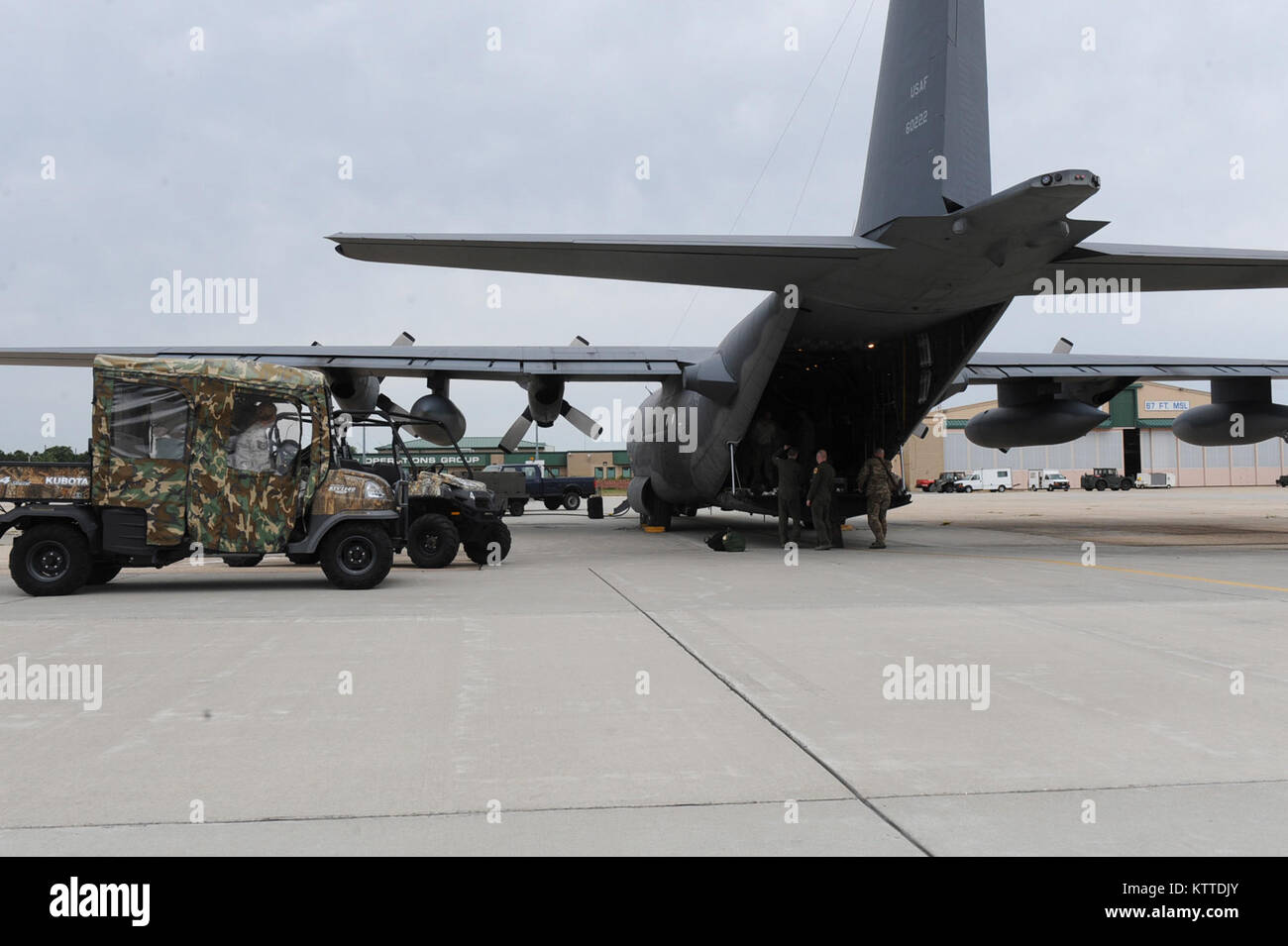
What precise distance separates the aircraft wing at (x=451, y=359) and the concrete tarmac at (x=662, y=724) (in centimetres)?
980

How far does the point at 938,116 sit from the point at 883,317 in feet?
10.5

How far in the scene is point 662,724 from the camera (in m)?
4.54

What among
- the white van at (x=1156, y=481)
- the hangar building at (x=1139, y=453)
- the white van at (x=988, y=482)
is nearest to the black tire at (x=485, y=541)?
the white van at (x=988, y=482)

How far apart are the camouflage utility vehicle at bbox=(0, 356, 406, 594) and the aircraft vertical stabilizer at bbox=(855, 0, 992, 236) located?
7.93 meters

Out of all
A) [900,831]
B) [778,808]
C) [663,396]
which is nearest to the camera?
[900,831]

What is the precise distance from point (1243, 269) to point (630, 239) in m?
7.63

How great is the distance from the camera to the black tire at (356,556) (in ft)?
33.8

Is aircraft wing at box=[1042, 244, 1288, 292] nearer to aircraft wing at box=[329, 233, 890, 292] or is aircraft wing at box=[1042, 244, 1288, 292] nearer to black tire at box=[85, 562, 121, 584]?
aircraft wing at box=[329, 233, 890, 292]

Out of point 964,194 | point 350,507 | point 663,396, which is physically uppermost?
point 964,194

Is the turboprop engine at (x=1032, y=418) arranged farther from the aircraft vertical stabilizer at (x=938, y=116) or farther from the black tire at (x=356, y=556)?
the black tire at (x=356, y=556)
